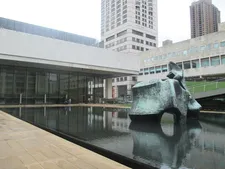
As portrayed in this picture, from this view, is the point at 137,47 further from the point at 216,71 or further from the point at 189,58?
the point at 216,71

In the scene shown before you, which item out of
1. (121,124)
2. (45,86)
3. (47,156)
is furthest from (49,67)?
(47,156)

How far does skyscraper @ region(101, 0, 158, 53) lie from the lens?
7231 cm

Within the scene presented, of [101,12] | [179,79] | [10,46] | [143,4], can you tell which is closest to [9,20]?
[10,46]

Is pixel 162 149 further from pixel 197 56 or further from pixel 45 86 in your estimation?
pixel 197 56

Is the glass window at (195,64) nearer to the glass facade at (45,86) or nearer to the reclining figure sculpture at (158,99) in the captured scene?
the glass facade at (45,86)

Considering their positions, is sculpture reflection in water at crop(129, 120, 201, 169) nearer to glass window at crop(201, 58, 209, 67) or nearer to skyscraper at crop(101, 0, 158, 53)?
glass window at crop(201, 58, 209, 67)

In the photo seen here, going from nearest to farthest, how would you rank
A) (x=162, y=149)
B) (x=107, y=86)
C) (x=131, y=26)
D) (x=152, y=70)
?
(x=162, y=149)
(x=107, y=86)
(x=152, y=70)
(x=131, y=26)

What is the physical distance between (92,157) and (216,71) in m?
44.4

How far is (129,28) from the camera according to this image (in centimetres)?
7219

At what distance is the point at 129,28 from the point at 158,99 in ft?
224

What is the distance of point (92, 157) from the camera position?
11.2ft

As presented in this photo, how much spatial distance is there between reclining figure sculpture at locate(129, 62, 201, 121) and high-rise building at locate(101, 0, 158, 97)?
5710 centimetres

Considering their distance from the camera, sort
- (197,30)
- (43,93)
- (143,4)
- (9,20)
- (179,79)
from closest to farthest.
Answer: (179,79) → (43,93) → (9,20) → (143,4) → (197,30)

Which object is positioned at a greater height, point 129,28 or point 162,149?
point 129,28
